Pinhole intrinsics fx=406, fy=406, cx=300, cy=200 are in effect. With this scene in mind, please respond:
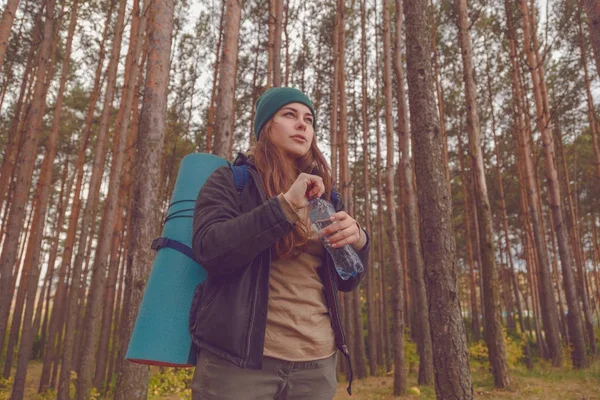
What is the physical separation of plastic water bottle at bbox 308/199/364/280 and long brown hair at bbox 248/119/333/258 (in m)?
0.06

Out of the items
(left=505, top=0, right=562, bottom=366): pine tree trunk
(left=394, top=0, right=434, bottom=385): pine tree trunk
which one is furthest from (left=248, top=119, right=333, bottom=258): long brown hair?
(left=505, top=0, right=562, bottom=366): pine tree trunk

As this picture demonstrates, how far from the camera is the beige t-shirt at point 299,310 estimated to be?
1289 mm

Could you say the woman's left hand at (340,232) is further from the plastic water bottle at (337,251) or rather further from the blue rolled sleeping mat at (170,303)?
the blue rolled sleeping mat at (170,303)

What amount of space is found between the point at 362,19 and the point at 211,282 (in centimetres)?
1299

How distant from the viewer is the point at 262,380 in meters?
1.24

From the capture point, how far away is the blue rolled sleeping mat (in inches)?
54.7

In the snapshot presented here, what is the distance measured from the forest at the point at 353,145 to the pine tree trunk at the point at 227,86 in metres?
0.03

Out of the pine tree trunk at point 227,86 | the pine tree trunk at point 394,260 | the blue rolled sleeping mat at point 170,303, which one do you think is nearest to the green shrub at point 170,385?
the pine tree trunk at point 227,86

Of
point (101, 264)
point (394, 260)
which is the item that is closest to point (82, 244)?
point (101, 264)

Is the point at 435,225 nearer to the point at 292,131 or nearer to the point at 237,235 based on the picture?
the point at 292,131

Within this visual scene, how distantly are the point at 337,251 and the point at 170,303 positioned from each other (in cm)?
62

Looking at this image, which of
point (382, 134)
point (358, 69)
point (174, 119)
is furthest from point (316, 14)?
point (174, 119)

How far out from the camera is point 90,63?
12.1 metres

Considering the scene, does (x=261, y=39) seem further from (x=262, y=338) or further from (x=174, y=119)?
(x=262, y=338)
